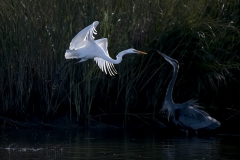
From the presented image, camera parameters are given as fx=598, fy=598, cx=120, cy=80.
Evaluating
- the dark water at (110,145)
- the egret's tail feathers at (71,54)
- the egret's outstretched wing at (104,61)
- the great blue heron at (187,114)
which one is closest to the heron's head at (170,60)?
the great blue heron at (187,114)

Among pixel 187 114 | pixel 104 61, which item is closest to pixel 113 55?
pixel 104 61

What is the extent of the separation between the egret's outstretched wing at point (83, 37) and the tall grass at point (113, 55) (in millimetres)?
679

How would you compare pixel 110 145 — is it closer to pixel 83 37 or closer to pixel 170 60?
pixel 83 37

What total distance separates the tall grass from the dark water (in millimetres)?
676

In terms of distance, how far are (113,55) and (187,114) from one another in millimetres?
1695

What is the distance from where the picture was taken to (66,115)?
35.1 ft

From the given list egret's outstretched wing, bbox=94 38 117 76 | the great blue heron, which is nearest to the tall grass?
egret's outstretched wing, bbox=94 38 117 76

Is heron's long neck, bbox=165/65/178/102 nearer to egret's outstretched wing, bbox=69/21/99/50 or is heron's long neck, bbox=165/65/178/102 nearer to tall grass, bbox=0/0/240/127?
tall grass, bbox=0/0/240/127

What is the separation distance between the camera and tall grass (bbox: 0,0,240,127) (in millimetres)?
10406

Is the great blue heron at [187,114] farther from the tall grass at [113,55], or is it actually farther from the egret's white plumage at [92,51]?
the egret's white plumage at [92,51]

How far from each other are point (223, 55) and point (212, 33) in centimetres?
45

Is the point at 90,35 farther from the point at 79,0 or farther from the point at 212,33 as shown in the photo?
the point at 212,33

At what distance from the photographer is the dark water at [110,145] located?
7.70 m

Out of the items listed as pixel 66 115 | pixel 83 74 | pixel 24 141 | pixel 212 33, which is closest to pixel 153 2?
pixel 212 33
